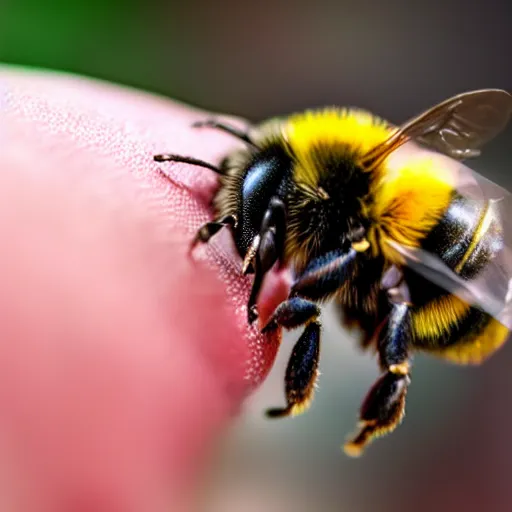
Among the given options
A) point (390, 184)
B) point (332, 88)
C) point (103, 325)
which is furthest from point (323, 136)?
point (332, 88)

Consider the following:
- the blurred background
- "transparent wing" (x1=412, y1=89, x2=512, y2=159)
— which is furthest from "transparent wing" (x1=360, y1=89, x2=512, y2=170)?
the blurred background

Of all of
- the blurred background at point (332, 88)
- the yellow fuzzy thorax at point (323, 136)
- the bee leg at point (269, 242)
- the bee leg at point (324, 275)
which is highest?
the yellow fuzzy thorax at point (323, 136)

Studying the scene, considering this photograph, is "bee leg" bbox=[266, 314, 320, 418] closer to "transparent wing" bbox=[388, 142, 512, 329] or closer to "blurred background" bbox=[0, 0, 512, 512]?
"transparent wing" bbox=[388, 142, 512, 329]

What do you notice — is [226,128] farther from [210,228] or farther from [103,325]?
[103,325]

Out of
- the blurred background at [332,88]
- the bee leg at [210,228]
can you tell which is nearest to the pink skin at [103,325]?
the bee leg at [210,228]

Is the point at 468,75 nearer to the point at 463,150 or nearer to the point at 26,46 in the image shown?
the point at 26,46

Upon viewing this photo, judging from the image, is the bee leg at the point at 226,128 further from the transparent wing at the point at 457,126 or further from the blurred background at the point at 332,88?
the blurred background at the point at 332,88

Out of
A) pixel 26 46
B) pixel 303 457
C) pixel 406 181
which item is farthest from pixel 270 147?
pixel 26 46
